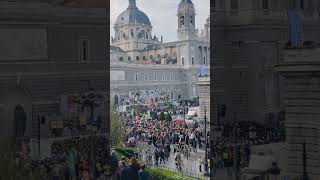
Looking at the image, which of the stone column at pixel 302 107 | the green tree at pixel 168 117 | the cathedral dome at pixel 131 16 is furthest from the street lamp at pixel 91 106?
the stone column at pixel 302 107

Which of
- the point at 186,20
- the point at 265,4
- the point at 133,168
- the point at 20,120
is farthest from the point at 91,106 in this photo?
the point at 265,4

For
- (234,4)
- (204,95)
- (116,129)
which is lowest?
(116,129)

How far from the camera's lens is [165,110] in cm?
972

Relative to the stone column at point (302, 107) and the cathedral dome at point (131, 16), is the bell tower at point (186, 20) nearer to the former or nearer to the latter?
the cathedral dome at point (131, 16)

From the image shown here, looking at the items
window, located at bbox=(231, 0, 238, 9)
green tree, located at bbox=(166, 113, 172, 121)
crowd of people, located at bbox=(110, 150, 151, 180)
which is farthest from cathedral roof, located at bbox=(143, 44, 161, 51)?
crowd of people, located at bbox=(110, 150, 151, 180)

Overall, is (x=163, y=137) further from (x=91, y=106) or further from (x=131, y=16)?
(x=131, y=16)

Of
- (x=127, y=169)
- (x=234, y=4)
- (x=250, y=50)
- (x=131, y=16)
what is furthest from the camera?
(x=250, y=50)

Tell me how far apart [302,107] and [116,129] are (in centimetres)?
253

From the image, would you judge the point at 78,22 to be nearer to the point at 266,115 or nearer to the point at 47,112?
the point at 47,112

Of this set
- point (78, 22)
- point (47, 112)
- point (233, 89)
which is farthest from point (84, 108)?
point (233, 89)

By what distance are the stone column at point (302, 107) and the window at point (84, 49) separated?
2.81 m

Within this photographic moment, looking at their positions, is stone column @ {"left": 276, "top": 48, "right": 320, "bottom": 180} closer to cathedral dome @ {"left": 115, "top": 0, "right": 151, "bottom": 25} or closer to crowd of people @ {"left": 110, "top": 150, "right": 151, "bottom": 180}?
crowd of people @ {"left": 110, "top": 150, "right": 151, "bottom": 180}

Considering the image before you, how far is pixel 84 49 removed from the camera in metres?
8.67

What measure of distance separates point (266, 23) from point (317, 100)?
1491 mm
